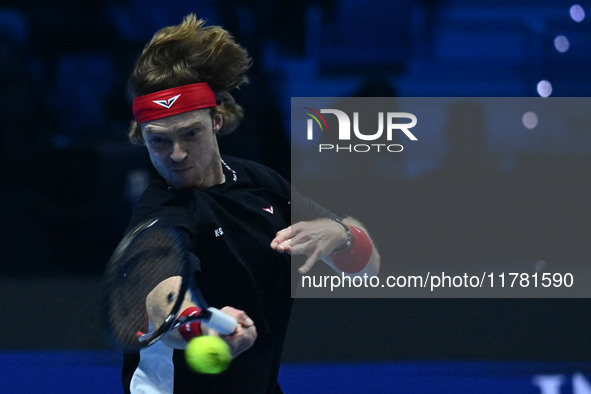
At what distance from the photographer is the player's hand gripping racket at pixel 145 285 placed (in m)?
1.85

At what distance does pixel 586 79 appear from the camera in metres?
4.32

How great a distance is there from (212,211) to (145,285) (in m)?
0.24

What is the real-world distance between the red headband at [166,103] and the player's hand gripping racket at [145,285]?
30 centimetres

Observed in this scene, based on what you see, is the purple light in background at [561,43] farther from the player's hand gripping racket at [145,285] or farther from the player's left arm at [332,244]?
the player's hand gripping racket at [145,285]

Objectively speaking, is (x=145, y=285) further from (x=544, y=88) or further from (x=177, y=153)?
(x=544, y=88)

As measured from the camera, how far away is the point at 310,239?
207 cm

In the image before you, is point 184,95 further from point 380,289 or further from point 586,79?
point 586,79

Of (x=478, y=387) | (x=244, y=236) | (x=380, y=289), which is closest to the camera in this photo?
(x=244, y=236)

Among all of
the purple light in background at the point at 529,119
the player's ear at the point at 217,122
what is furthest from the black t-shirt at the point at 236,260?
the purple light in background at the point at 529,119

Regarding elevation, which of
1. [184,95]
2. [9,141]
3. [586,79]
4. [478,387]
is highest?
[184,95]

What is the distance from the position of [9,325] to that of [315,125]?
179cm

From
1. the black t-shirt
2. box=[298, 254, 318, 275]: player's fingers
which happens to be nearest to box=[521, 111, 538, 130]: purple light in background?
the black t-shirt

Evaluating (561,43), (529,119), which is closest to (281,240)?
(529,119)

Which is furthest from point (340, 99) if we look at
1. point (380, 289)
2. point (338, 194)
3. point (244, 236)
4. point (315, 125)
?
point (244, 236)
